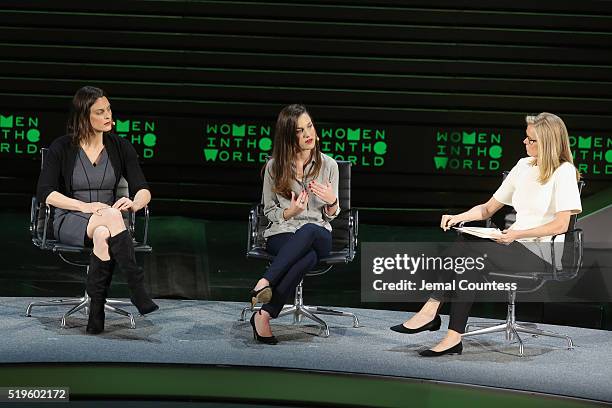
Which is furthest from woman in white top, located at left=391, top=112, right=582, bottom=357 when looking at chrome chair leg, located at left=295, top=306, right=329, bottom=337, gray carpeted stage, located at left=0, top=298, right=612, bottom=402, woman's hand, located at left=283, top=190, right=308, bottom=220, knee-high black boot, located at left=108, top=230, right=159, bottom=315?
knee-high black boot, located at left=108, top=230, right=159, bottom=315

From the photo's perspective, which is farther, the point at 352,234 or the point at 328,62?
the point at 328,62

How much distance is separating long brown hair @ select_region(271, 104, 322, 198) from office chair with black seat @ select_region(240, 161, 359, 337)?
23 centimetres

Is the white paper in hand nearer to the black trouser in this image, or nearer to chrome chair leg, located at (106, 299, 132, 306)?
the black trouser

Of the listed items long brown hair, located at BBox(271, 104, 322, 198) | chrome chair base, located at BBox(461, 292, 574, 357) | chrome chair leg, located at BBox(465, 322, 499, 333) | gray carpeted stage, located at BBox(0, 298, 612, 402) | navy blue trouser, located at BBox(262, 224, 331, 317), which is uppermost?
long brown hair, located at BBox(271, 104, 322, 198)

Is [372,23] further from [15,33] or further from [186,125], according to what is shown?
[15,33]

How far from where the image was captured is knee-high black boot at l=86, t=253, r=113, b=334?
4586mm

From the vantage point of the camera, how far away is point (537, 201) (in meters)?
4.60

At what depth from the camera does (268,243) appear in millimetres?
4863

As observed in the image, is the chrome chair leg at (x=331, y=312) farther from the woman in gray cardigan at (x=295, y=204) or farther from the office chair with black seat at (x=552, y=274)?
the office chair with black seat at (x=552, y=274)

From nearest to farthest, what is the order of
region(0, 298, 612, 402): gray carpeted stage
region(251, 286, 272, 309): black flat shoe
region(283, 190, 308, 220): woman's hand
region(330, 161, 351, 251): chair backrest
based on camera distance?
region(0, 298, 612, 402): gray carpeted stage
region(251, 286, 272, 309): black flat shoe
region(283, 190, 308, 220): woman's hand
region(330, 161, 351, 251): chair backrest

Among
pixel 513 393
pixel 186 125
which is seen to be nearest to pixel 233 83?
pixel 186 125

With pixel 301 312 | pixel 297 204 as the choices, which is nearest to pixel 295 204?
pixel 297 204

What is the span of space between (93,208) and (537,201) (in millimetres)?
1986

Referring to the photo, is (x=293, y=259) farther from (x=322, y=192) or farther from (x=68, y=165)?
(x=68, y=165)
